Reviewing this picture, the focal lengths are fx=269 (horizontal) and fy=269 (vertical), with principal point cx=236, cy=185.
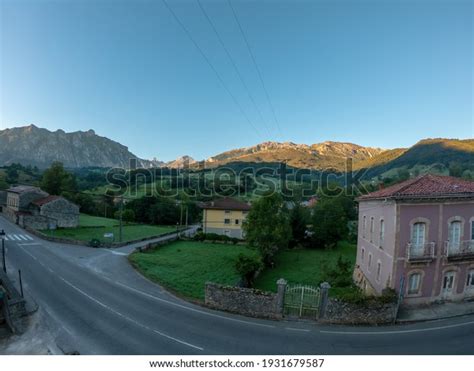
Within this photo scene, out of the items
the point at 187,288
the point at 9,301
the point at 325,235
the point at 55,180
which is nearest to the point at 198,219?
the point at 55,180

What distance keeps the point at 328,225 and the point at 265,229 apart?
1694cm

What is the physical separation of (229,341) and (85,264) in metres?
17.3

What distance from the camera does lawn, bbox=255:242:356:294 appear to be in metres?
22.7

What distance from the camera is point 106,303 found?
14.9m

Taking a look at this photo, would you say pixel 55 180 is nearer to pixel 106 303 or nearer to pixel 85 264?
pixel 85 264

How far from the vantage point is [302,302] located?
13867 millimetres

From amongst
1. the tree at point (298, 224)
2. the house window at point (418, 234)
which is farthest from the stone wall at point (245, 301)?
the tree at point (298, 224)

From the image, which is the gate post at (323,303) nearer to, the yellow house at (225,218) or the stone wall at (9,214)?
the yellow house at (225,218)

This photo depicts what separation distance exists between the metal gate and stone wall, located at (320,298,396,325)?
1.88 feet

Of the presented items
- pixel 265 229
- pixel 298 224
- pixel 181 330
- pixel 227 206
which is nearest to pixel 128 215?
pixel 227 206

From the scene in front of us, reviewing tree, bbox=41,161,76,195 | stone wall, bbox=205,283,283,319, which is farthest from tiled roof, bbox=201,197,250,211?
tree, bbox=41,161,76,195

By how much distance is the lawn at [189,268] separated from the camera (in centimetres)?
1852

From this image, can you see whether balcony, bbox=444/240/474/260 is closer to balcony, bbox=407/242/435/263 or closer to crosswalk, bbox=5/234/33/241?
balcony, bbox=407/242/435/263

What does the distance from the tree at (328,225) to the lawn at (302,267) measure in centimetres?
164
